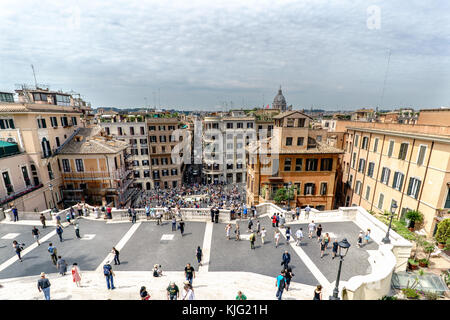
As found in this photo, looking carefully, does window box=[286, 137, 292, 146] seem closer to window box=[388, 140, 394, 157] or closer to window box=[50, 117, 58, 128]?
window box=[388, 140, 394, 157]

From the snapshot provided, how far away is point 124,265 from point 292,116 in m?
27.6

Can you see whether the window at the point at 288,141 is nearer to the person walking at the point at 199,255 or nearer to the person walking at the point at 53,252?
the person walking at the point at 199,255

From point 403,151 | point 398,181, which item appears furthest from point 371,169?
point 403,151

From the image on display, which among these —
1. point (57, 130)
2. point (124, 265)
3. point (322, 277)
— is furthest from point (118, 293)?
point (57, 130)

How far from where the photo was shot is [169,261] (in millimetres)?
15000

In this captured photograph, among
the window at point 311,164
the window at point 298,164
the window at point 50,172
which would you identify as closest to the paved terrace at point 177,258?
the window at point 50,172

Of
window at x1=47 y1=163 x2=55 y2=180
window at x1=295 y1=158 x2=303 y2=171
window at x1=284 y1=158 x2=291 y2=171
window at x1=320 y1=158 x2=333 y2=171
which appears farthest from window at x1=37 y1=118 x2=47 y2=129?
window at x1=320 y1=158 x2=333 y2=171

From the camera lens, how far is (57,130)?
30.3m

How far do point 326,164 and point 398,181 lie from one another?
8091mm

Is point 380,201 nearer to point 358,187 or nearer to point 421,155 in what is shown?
point 358,187

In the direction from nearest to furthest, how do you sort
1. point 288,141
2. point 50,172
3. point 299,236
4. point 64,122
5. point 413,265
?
→ point 413,265 < point 299,236 < point 50,172 < point 288,141 < point 64,122

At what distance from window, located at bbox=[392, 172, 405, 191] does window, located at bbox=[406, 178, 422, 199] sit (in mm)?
1185

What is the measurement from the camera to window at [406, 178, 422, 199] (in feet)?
74.0
